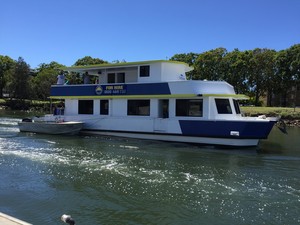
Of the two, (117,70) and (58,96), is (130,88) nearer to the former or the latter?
(117,70)

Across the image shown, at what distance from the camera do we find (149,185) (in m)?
12.2

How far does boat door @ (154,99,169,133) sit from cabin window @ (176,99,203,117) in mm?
947

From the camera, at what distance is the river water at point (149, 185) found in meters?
9.45

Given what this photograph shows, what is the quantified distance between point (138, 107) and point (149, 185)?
12.0 metres

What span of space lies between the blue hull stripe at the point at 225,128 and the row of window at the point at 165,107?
2.37 feet

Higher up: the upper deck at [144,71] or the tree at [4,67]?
the tree at [4,67]

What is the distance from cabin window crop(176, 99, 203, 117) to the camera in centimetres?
2138

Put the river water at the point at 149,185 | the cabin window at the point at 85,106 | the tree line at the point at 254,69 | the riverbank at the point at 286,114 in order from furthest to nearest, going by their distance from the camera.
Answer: the tree line at the point at 254,69, the riverbank at the point at 286,114, the cabin window at the point at 85,106, the river water at the point at 149,185

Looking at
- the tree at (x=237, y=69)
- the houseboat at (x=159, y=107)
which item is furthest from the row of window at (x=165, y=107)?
the tree at (x=237, y=69)

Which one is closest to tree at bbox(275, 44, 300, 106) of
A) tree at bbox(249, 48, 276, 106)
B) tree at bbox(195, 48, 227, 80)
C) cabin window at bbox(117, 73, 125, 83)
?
tree at bbox(249, 48, 276, 106)

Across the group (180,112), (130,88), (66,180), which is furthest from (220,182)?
(130,88)

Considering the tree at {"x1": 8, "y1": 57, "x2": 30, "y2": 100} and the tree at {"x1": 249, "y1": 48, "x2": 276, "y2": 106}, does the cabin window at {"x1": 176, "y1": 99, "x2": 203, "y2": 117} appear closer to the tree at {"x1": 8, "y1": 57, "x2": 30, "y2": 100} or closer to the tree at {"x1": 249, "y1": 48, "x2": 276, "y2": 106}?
the tree at {"x1": 249, "y1": 48, "x2": 276, "y2": 106}

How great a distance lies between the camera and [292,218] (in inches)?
366

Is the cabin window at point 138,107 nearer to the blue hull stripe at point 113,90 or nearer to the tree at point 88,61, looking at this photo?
the blue hull stripe at point 113,90
